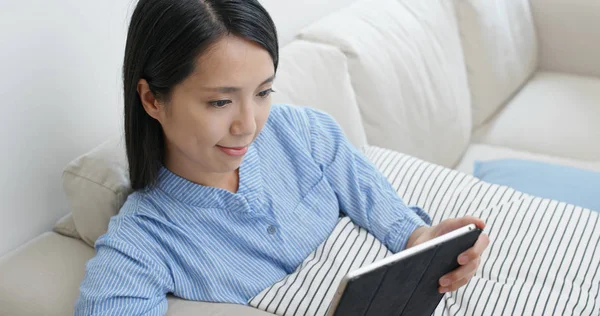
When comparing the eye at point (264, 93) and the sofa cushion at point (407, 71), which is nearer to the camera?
the eye at point (264, 93)

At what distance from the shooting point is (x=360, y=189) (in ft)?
4.40

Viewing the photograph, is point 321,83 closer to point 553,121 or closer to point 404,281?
point 404,281

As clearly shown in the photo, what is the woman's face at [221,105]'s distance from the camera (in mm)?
1021

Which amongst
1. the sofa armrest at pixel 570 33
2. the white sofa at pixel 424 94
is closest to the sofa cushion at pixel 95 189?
the white sofa at pixel 424 94

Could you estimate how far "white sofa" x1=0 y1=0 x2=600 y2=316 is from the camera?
1188 millimetres

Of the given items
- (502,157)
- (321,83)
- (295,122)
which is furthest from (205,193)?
(502,157)

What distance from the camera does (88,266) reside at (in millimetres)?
1065

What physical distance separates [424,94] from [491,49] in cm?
44

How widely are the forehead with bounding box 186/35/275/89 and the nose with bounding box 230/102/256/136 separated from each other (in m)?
0.03

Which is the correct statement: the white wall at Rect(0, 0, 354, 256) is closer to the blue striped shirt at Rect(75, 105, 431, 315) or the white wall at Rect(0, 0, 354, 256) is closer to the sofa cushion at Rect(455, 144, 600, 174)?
the blue striped shirt at Rect(75, 105, 431, 315)

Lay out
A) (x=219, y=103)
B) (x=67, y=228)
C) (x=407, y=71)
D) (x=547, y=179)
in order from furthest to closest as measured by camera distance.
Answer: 1. (x=407, y=71)
2. (x=547, y=179)
3. (x=67, y=228)
4. (x=219, y=103)

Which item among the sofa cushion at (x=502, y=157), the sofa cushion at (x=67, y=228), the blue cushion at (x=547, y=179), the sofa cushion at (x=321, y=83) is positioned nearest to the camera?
the sofa cushion at (x=67, y=228)

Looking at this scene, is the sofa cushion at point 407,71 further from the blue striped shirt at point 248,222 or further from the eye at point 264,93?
the eye at point 264,93

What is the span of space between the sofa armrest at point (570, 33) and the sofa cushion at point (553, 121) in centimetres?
8
